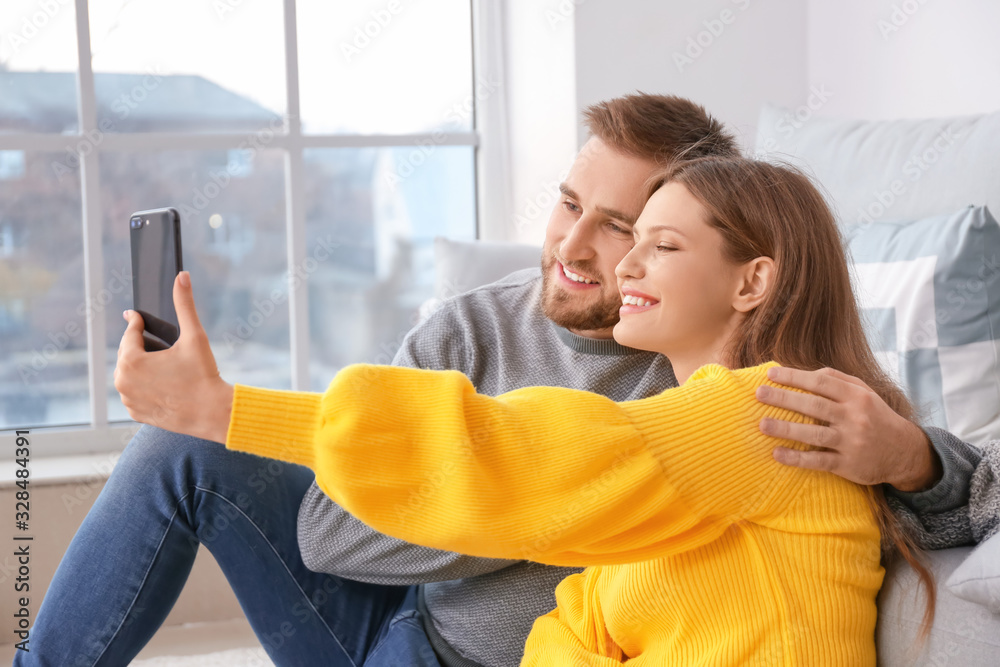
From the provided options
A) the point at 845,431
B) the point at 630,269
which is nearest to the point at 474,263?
the point at 630,269

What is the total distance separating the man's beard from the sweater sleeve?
46 cm

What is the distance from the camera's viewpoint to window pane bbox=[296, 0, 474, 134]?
220 cm

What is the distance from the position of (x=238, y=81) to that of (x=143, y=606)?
4.71 ft

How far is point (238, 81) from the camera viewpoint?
2.15 meters

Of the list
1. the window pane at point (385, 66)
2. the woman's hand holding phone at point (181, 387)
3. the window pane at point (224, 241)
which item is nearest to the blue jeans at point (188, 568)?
the woman's hand holding phone at point (181, 387)

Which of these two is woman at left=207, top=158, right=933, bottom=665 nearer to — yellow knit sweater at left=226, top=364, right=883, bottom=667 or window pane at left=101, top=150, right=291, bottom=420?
yellow knit sweater at left=226, top=364, right=883, bottom=667

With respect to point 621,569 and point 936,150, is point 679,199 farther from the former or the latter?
point 936,150

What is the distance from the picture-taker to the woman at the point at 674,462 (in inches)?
24.9

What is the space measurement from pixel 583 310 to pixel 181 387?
1.90 ft

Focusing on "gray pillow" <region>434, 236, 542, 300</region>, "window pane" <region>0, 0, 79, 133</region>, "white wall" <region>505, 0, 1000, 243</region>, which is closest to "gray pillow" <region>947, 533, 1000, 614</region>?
"gray pillow" <region>434, 236, 542, 300</region>

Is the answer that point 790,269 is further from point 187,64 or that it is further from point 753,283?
point 187,64

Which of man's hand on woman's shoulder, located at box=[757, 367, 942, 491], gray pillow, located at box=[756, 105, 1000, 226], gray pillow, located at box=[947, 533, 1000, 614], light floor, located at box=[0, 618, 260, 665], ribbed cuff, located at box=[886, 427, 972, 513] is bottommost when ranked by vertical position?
light floor, located at box=[0, 618, 260, 665]

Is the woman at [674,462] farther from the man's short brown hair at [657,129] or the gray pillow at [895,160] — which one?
the gray pillow at [895,160]

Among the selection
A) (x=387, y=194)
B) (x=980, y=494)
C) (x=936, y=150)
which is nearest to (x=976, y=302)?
(x=936, y=150)
